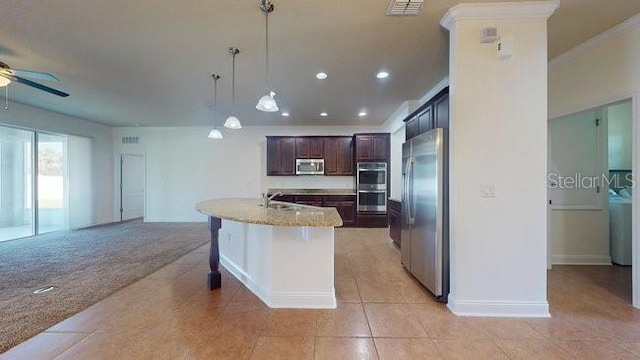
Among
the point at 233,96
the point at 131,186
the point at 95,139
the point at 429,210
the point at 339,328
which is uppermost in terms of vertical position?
the point at 233,96

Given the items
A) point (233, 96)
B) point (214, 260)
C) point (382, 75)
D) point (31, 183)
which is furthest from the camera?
point (31, 183)

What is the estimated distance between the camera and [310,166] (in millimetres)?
6992

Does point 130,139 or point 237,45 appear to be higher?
point 237,45

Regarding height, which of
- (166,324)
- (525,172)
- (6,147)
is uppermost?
(6,147)

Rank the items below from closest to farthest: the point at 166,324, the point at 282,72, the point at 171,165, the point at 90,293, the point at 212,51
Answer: the point at 166,324
the point at 90,293
the point at 212,51
the point at 282,72
the point at 171,165

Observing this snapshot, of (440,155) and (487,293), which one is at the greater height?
(440,155)

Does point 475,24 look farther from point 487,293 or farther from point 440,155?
point 487,293

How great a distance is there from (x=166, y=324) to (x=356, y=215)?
4.92 metres

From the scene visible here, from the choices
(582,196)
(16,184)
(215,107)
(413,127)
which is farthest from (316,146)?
(16,184)

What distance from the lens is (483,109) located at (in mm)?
2520

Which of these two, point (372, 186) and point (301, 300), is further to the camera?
point (372, 186)

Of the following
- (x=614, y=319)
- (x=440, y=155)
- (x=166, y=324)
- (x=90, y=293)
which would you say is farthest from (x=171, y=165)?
(x=614, y=319)

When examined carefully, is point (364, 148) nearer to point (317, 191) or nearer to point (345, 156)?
point (345, 156)

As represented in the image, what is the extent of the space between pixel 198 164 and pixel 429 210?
6.50m
